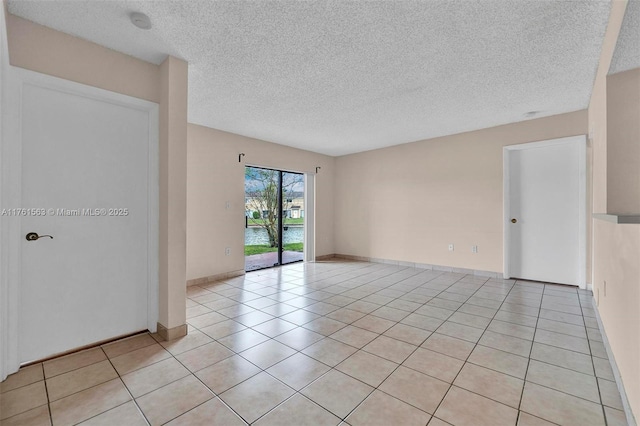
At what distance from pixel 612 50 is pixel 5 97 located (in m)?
4.13

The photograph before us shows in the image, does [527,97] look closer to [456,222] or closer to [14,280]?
[456,222]

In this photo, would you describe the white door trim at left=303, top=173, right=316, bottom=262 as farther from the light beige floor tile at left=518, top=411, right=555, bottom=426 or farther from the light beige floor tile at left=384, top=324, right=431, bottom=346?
the light beige floor tile at left=518, top=411, right=555, bottom=426

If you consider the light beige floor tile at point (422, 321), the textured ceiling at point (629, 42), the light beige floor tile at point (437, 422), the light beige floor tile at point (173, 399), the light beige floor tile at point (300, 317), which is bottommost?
the light beige floor tile at point (173, 399)

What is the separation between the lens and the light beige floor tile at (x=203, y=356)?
2169 millimetres

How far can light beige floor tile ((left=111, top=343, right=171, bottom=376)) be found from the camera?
213 centimetres

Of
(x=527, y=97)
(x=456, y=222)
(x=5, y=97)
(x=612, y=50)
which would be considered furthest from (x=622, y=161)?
(x=5, y=97)

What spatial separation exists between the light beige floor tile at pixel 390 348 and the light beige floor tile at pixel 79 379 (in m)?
1.93

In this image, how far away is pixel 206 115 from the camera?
4.13 metres

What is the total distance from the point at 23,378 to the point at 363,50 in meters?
3.56

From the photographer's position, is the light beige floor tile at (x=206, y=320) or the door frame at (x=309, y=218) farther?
the door frame at (x=309, y=218)

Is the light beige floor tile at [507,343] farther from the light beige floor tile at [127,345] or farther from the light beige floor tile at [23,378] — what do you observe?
the light beige floor tile at [23,378]

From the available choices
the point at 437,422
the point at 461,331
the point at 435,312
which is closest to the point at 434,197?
the point at 435,312

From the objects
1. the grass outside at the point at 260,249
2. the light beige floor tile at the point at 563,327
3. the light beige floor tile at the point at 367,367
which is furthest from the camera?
the grass outside at the point at 260,249

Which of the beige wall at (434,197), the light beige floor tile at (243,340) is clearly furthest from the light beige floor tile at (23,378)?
the beige wall at (434,197)
